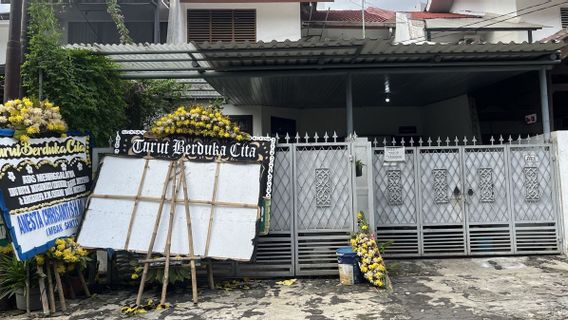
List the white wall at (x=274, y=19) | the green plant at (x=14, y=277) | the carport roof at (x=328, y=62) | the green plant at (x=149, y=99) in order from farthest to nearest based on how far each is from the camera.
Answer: the white wall at (x=274, y=19) → the green plant at (x=149, y=99) → the carport roof at (x=328, y=62) → the green plant at (x=14, y=277)

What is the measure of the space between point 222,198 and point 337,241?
74.0 inches

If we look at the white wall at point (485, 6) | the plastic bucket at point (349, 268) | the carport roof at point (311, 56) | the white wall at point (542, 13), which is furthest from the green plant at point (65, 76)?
the white wall at point (542, 13)

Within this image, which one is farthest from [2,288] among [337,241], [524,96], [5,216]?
[524,96]

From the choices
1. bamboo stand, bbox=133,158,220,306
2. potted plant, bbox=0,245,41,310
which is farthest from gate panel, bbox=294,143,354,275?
potted plant, bbox=0,245,41,310

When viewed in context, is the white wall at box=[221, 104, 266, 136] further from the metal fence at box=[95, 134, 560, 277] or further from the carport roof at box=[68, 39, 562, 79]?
the metal fence at box=[95, 134, 560, 277]

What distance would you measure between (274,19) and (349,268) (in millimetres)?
9347

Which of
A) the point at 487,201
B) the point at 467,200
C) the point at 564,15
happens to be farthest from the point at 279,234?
the point at 564,15

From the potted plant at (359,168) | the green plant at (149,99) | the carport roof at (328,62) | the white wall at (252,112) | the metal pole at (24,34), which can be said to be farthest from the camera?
the white wall at (252,112)

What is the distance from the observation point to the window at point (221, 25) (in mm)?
12320

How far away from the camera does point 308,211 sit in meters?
5.84

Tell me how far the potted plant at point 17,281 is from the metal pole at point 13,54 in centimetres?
212

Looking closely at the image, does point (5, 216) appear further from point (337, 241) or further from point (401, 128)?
point (401, 128)

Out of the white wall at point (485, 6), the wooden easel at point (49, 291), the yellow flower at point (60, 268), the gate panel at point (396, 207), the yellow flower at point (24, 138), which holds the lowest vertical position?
the wooden easel at point (49, 291)

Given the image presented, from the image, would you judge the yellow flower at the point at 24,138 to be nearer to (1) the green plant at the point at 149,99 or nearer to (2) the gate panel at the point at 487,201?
(1) the green plant at the point at 149,99
